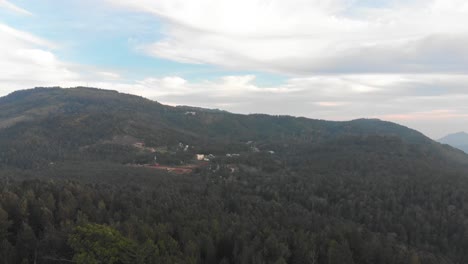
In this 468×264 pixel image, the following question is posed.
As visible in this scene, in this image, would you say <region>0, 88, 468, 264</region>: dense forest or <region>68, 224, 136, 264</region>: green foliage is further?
<region>0, 88, 468, 264</region>: dense forest

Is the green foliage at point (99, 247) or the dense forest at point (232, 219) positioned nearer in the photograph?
the green foliage at point (99, 247)

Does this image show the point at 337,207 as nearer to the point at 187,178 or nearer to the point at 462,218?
the point at 462,218

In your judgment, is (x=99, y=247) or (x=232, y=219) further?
(x=232, y=219)

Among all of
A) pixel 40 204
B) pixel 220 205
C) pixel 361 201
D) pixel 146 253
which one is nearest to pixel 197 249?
pixel 146 253

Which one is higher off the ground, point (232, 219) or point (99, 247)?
point (99, 247)

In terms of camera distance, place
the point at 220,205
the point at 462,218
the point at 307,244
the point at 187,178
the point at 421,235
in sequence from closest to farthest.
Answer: the point at 307,244 → the point at 220,205 → the point at 421,235 → the point at 462,218 → the point at 187,178

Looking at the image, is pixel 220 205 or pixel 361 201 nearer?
pixel 220 205

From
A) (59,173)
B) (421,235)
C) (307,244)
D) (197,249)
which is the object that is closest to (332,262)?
(307,244)

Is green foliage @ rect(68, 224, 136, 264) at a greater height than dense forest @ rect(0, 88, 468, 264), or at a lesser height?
greater

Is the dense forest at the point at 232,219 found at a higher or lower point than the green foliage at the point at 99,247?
lower

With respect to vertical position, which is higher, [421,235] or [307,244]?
[307,244]

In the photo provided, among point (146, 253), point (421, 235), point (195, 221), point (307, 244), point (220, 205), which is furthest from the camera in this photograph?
point (421, 235)
